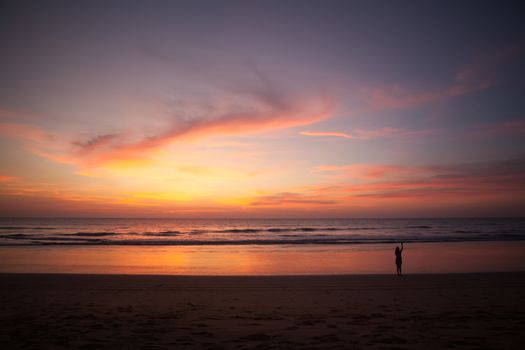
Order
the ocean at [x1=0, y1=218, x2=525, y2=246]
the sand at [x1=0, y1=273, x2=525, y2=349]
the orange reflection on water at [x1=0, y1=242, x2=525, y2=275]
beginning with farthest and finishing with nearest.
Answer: the ocean at [x1=0, y1=218, x2=525, y2=246]
the orange reflection on water at [x1=0, y1=242, x2=525, y2=275]
the sand at [x1=0, y1=273, x2=525, y2=349]

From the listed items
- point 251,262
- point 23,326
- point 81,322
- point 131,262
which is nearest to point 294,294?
point 81,322

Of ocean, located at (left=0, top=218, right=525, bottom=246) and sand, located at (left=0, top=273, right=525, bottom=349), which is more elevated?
sand, located at (left=0, top=273, right=525, bottom=349)

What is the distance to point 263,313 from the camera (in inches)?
373

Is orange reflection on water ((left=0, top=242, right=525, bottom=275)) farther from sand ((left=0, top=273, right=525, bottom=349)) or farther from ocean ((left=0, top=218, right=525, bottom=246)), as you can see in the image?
ocean ((left=0, top=218, right=525, bottom=246))

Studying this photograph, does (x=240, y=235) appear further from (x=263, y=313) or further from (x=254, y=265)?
(x=263, y=313)

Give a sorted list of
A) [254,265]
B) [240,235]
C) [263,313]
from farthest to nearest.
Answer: [240,235] → [254,265] → [263,313]

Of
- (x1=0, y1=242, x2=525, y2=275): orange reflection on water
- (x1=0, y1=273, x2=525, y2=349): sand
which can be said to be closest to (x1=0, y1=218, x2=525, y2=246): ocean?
(x1=0, y1=242, x2=525, y2=275): orange reflection on water

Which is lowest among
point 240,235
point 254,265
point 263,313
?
point 240,235

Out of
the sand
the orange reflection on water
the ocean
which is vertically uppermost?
the sand

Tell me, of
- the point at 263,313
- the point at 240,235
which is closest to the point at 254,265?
the point at 263,313

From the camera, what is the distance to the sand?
23.3 feet

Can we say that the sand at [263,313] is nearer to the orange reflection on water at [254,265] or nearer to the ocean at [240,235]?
the orange reflection on water at [254,265]

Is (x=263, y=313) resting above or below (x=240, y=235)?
above

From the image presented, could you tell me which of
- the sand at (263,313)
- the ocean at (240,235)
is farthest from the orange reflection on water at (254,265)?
the ocean at (240,235)
